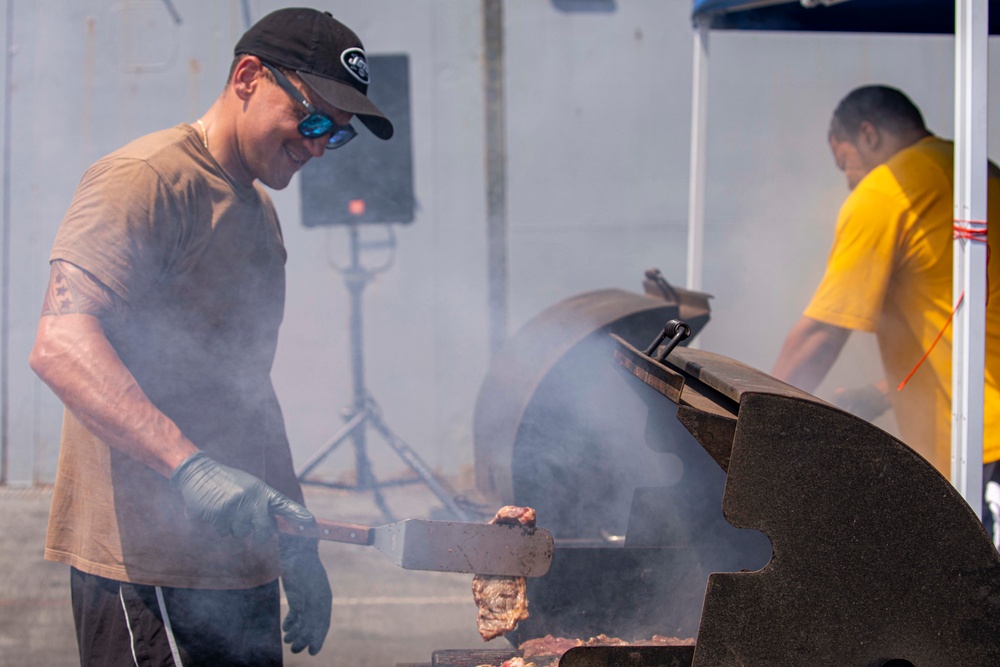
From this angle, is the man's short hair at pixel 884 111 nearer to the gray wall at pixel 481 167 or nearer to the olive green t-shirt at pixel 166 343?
the olive green t-shirt at pixel 166 343

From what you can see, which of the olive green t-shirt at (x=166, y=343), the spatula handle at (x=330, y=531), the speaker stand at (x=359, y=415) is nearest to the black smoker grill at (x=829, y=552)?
the spatula handle at (x=330, y=531)

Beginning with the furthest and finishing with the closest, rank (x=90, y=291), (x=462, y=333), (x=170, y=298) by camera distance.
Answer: (x=462, y=333) < (x=170, y=298) < (x=90, y=291)

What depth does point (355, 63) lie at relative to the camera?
216cm

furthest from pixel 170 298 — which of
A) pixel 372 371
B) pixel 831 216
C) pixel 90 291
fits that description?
pixel 831 216

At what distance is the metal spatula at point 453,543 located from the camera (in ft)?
5.62

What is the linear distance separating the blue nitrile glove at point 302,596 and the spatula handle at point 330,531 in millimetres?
592

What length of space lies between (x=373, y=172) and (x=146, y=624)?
4.07 meters

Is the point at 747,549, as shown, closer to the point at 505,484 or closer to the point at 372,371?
the point at 505,484

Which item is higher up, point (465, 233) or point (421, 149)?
point (421, 149)

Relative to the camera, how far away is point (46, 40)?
219 inches

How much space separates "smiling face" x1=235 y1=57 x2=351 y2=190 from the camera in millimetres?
2090

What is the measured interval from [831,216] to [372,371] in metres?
3.36

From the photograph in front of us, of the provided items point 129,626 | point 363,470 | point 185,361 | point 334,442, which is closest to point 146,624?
point 129,626

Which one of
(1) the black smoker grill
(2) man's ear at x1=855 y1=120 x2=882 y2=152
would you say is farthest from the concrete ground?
(2) man's ear at x1=855 y1=120 x2=882 y2=152
